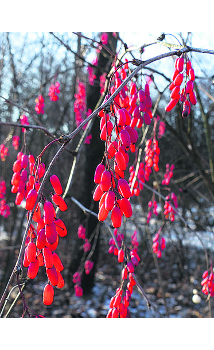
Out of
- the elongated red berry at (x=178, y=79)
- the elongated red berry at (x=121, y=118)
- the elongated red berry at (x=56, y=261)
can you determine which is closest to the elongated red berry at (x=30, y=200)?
the elongated red berry at (x=56, y=261)

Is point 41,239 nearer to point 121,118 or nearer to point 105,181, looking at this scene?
point 105,181

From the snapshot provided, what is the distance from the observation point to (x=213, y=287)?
4.48 feet

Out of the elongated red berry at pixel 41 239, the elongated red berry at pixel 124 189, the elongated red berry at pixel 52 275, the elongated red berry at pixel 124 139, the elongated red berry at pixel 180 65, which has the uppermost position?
the elongated red berry at pixel 180 65


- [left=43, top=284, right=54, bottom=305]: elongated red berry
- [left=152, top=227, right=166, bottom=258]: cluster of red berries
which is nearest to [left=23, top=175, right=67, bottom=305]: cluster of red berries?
[left=43, top=284, right=54, bottom=305]: elongated red berry

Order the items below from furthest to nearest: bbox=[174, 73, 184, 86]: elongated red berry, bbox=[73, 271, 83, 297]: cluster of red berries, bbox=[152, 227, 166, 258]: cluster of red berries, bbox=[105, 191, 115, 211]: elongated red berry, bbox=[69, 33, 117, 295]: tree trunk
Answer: bbox=[69, 33, 117, 295]: tree trunk < bbox=[73, 271, 83, 297]: cluster of red berries < bbox=[152, 227, 166, 258]: cluster of red berries < bbox=[174, 73, 184, 86]: elongated red berry < bbox=[105, 191, 115, 211]: elongated red berry

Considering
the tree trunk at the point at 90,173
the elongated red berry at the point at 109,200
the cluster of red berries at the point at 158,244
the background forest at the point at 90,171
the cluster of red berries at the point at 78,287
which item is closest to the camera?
the elongated red berry at the point at 109,200

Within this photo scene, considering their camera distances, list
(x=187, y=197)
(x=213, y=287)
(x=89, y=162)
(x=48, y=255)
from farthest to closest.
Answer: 1. (x=187, y=197)
2. (x=89, y=162)
3. (x=213, y=287)
4. (x=48, y=255)

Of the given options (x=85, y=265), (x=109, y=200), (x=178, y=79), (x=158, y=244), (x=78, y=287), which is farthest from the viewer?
(x=85, y=265)

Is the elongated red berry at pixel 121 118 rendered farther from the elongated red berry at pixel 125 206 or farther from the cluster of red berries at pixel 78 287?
the cluster of red berries at pixel 78 287

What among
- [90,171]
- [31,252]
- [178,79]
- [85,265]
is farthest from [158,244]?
[90,171]

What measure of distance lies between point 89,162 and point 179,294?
1778 mm

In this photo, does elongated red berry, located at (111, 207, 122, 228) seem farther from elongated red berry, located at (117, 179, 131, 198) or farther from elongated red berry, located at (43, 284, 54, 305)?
elongated red berry, located at (43, 284, 54, 305)
